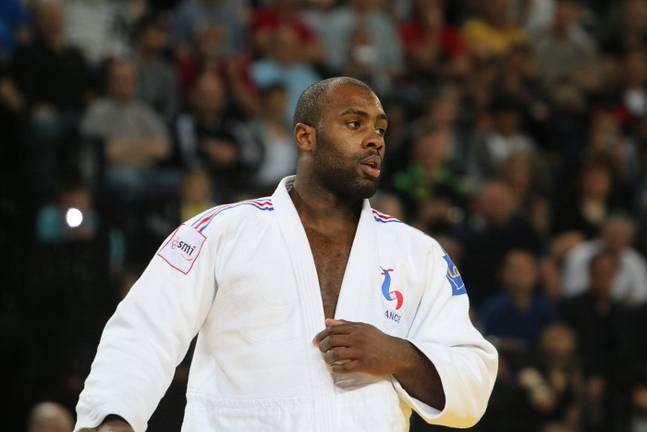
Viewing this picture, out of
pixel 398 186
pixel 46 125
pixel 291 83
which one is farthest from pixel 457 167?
pixel 46 125

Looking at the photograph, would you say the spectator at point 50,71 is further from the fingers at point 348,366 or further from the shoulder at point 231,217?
the fingers at point 348,366

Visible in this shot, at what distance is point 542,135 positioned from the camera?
13.1m

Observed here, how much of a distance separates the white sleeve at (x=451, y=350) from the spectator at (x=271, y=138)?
612 cm

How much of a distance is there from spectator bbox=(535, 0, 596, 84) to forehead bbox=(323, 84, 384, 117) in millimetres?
9815

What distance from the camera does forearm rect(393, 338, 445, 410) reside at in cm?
428

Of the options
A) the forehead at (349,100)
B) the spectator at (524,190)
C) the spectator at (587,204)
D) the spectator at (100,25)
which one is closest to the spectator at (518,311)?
the spectator at (524,190)

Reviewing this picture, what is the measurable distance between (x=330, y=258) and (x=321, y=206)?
0.81ft

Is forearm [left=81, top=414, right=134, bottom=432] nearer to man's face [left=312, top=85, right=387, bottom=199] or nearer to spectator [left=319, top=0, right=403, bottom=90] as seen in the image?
man's face [left=312, top=85, right=387, bottom=199]

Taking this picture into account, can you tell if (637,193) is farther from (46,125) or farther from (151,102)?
(46,125)

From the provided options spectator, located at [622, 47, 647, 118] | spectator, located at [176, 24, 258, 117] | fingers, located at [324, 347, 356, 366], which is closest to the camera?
fingers, located at [324, 347, 356, 366]

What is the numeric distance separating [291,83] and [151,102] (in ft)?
4.89

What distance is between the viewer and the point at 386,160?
36.8 feet

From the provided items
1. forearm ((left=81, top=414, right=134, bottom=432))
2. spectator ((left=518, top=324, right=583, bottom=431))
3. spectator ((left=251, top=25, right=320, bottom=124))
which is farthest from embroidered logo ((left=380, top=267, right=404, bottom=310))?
spectator ((left=251, top=25, right=320, bottom=124))

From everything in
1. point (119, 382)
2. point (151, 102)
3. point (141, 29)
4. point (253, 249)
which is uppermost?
point (141, 29)
